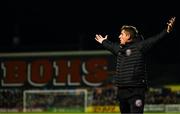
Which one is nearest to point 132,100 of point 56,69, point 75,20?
point 56,69

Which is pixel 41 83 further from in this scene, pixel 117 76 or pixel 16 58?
pixel 117 76

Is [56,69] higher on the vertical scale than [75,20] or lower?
lower

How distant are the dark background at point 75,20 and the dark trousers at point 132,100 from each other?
11.8 meters

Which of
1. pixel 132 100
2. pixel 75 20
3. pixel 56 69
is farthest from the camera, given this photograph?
pixel 75 20

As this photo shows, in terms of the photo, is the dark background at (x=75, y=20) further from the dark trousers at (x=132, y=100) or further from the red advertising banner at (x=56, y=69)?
the dark trousers at (x=132, y=100)

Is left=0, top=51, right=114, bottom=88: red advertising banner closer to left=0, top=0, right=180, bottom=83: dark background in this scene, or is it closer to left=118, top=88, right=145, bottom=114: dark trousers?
left=0, top=0, right=180, bottom=83: dark background

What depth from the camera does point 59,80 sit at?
17641 millimetres

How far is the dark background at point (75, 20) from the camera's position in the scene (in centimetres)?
2091

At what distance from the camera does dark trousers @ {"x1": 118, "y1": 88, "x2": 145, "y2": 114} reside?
7961 millimetres

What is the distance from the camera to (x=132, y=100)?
801 cm

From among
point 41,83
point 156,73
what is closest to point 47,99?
point 41,83

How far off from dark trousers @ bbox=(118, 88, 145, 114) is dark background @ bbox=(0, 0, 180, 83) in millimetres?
11766

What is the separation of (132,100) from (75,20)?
49.0ft

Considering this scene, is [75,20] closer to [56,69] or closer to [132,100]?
[56,69]
